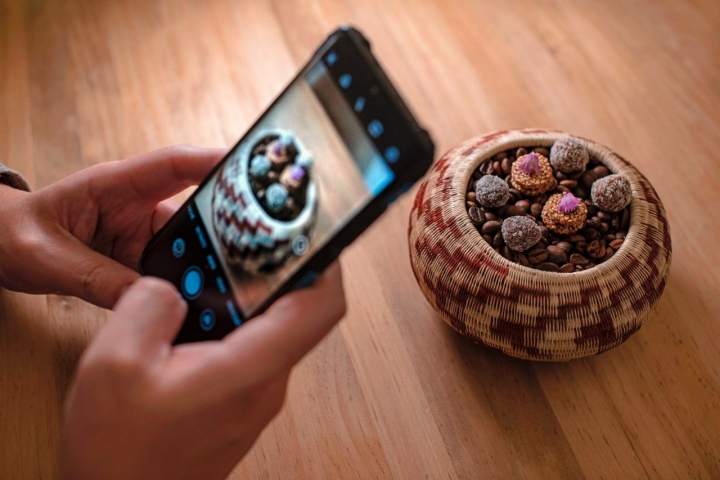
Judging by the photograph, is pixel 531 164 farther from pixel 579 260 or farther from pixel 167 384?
pixel 167 384

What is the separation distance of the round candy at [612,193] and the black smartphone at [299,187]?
0.37m

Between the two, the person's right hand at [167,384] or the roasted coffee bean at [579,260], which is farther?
the roasted coffee bean at [579,260]

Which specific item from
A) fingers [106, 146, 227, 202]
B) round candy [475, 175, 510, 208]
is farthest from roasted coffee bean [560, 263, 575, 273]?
fingers [106, 146, 227, 202]

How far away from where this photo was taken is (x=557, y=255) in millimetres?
685

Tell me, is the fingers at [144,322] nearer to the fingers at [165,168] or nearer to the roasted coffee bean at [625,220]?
the fingers at [165,168]

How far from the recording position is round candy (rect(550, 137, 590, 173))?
0.72 metres

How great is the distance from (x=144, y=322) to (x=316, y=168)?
0.19 metres

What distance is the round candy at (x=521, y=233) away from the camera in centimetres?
67

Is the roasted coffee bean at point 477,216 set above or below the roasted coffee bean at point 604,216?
above

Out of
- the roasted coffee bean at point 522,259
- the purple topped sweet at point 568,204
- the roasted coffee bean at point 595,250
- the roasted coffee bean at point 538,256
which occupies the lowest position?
the roasted coffee bean at point 595,250

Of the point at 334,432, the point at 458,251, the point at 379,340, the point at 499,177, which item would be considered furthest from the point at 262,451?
the point at 499,177

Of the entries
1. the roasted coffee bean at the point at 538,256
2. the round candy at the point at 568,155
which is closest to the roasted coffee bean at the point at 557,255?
the roasted coffee bean at the point at 538,256

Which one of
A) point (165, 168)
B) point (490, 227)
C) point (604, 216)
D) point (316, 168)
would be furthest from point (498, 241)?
point (165, 168)

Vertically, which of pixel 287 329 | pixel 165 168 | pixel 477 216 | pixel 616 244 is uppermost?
pixel 165 168
